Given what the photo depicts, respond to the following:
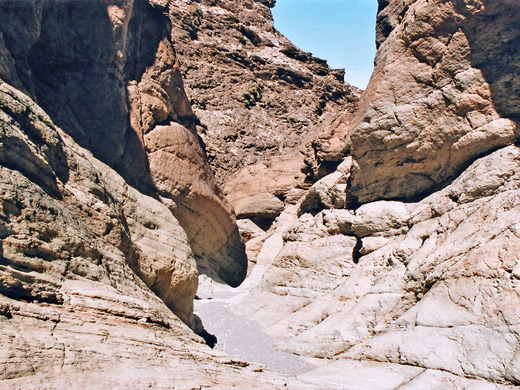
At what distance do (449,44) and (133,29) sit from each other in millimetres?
11143

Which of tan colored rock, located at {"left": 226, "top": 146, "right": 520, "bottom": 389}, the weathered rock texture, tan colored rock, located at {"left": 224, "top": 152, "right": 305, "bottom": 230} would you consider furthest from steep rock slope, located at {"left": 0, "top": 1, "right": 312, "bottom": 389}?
the weathered rock texture

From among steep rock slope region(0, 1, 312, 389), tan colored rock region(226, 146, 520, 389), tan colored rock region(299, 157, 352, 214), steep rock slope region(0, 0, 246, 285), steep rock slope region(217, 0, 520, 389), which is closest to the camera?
steep rock slope region(0, 1, 312, 389)

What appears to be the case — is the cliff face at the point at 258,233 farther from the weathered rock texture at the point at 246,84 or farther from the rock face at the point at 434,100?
the weathered rock texture at the point at 246,84

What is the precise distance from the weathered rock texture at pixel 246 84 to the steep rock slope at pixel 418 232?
1438cm

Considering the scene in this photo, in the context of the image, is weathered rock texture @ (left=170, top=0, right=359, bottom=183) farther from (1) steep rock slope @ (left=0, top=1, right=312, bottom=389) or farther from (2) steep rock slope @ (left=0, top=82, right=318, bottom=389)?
(2) steep rock slope @ (left=0, top=82, right=318, bottom=389)

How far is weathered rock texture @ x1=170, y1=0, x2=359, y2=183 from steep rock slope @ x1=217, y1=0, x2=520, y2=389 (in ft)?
47.2

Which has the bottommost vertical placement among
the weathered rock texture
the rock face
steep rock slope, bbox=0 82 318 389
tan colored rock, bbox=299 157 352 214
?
steep rock slope, bbox=0 82 318 389

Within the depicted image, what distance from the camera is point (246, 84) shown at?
38781mm

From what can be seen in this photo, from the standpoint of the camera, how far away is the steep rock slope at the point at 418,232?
918cm

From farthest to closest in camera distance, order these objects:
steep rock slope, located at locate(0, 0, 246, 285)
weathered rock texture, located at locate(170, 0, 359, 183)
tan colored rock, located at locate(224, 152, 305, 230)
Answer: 1. weathered rock texture, located at locate(170, 0, 359, 183)
2. tan colored rock, located at locate(224, 152, 305, 230)
3. steep rock slope, located at locate(0, 0, 246, 285)

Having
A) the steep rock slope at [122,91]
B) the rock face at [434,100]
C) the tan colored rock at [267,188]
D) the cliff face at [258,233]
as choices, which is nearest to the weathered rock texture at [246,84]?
the tan colored rock at [267,188]

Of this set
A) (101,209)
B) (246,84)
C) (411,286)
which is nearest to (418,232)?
(411,286)

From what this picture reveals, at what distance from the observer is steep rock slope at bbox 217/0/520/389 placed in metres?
9.18

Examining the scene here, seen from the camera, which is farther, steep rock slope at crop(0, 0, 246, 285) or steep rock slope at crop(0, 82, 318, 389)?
steep rock slope at crop(0, 0, 246, 285)
